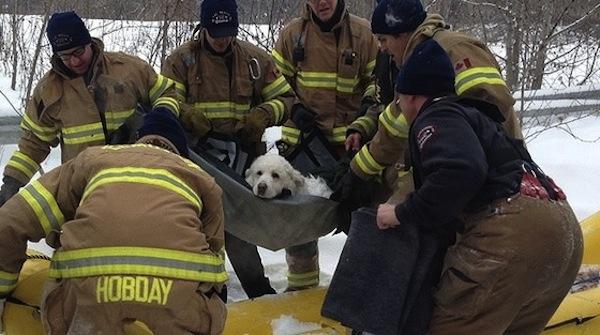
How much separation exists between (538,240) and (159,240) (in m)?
1.28

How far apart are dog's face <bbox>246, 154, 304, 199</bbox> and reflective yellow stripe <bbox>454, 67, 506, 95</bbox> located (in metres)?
1.09

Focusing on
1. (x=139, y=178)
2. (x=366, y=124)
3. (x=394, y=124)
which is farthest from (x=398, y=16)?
(x=139, y=178)

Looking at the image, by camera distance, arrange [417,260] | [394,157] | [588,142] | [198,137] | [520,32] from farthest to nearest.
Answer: [588,142] < [520,32] < [198,137] < [394,157] < [417,260]

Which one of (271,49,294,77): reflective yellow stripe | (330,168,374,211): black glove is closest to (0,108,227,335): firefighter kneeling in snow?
(330,168,374,211): black glove

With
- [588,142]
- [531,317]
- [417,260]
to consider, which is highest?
[417,260]

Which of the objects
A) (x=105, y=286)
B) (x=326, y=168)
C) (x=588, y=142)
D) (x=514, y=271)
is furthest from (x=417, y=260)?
(x=588, y=142)

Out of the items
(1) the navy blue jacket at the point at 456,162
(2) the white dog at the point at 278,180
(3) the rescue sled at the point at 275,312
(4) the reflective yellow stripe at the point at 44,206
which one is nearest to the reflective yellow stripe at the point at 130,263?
(4) the reflective yellow stripe at the point at 44,206

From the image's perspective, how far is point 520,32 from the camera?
762 centimetres

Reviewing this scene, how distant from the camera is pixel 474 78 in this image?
3078 mm

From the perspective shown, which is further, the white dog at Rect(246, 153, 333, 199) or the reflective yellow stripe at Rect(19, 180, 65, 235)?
the white dog at Rect(246, 153, 333, 199)

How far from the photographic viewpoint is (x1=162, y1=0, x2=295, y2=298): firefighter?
4.19 meters

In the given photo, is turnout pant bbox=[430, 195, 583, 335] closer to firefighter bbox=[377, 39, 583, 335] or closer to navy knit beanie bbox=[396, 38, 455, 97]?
firefighter bbox=[377, 39, 583, 335]

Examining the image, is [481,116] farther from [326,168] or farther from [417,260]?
[326,168]

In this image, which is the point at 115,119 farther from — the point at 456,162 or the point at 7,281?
the point at 456,162
